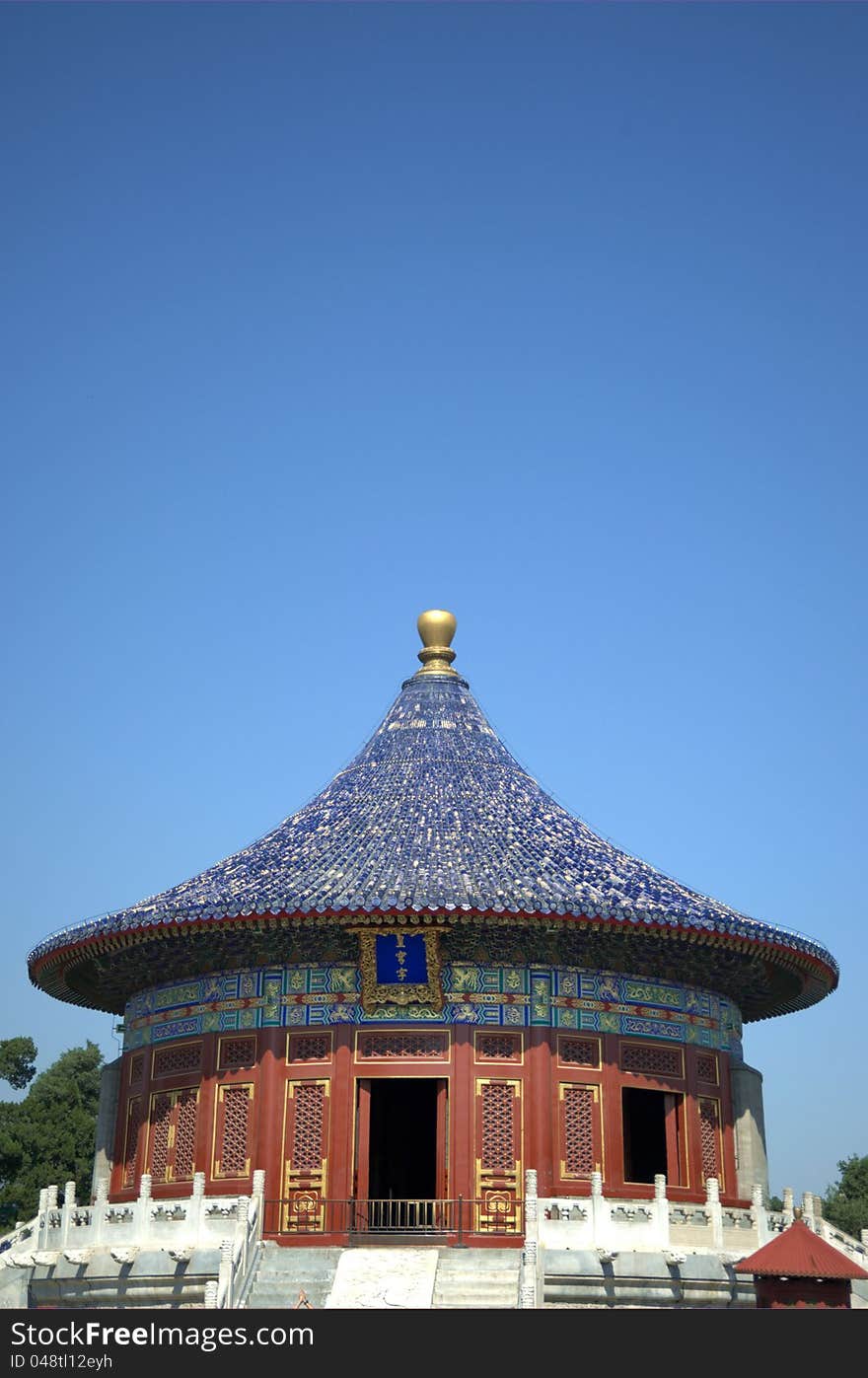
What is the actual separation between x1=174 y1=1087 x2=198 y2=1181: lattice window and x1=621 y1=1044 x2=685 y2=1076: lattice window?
7107 millimetres

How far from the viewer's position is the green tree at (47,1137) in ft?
181

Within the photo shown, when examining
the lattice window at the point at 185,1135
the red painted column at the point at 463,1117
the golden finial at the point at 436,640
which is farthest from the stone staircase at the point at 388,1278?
the golden finial at the point at 436,640

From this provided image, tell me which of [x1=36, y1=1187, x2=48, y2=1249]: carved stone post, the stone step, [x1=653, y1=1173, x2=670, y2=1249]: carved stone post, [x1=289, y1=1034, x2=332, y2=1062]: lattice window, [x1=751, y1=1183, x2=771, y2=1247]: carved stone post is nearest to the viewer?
the stone step

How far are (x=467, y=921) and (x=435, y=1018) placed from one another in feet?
5.51

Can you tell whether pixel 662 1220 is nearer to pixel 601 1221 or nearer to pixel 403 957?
pixel 601 1221

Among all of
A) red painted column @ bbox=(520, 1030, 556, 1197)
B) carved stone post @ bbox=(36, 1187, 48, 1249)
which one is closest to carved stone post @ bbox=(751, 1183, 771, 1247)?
red painted column @ bbox=(520, 1030, 556, 1197)

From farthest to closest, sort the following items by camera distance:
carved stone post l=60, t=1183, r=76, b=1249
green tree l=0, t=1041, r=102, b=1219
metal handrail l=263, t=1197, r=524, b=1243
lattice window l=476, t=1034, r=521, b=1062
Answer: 1. green tree l=0, t=1041, r=102, b=1219
2. lattice window l=476, t=1034, r=521, b=1062
3. metal handrail l=263, t=1197, r=524, b=1243
4. carved stone post l=60, t=1183, r=76, b=1249

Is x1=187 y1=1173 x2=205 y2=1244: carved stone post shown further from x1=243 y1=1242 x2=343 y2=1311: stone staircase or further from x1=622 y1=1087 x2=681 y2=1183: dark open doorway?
x1=622 y1=1087 x2=681 y2=1183: dark open doorway

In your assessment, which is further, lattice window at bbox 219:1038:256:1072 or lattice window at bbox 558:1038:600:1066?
lattice window at bbox 219:1038:256:1072

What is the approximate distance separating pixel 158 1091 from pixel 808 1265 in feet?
40.8

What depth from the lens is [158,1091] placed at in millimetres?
28953

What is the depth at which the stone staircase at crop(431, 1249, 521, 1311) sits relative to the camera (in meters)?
21.8

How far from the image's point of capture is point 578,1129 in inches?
1063
